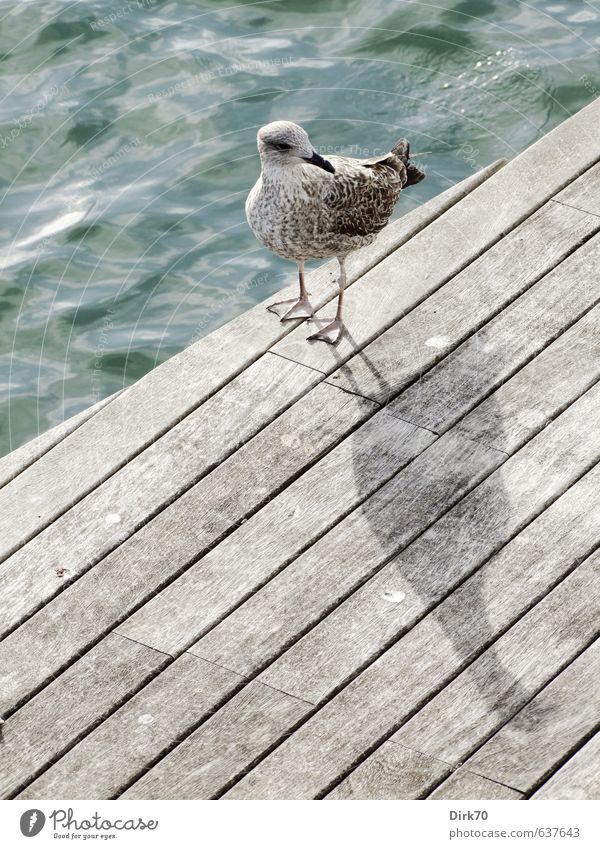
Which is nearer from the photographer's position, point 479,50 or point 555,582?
point 555,582

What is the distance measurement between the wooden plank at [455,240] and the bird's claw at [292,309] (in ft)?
0.22

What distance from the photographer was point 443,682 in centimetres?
441

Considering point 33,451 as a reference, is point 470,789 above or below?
below

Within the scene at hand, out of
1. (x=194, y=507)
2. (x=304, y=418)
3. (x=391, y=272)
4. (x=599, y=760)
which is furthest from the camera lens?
(x=391, y=272)

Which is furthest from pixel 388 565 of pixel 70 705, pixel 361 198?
pixel 361 198

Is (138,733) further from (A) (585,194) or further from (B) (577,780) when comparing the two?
(A) (585,194)

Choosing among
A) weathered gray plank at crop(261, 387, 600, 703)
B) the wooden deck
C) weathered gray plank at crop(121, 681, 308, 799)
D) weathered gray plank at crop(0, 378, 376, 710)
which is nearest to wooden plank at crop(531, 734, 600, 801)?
the wooden deck

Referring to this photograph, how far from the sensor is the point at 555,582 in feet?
15.4

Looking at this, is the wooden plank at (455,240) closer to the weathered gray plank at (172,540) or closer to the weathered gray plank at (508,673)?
the weathered gray plank at (172,540)

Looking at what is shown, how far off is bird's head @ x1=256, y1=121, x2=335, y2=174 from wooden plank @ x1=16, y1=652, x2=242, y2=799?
88.4 inches

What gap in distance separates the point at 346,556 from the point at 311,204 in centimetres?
168

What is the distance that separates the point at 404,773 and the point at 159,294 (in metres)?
4.66

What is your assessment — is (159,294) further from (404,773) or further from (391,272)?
(404,773)

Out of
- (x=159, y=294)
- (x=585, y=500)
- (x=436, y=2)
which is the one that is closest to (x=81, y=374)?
(x=159, y=294)
